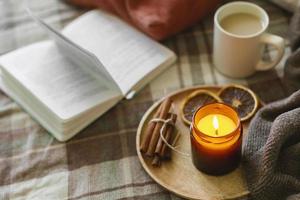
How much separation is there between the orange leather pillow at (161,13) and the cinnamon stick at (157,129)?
0.52 feet

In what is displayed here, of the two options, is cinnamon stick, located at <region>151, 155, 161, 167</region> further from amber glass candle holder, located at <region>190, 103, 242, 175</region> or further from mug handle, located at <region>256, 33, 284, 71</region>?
mug handle, located at <region>256, 33, 284, 71</region>

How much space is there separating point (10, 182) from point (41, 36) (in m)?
0.32

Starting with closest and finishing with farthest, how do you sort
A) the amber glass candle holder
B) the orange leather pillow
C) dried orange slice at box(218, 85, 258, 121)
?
the amber glass candle holder < dried orange slice at box(218, 85, 258, 121) < the orange leather pillow

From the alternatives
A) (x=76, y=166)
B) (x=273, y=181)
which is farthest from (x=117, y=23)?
(x=273, y=181)

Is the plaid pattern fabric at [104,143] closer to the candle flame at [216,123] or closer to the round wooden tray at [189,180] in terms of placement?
the round wooden tray at [189,180]

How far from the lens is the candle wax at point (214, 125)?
2.10 feet

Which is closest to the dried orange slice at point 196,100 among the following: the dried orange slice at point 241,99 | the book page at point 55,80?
the dried orange slice at point 241,99

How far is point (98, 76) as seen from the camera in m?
0.78

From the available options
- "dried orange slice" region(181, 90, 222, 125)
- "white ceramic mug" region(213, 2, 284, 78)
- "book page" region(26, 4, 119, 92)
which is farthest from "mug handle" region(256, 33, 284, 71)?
"book page" region(26, 4, 119, 92)

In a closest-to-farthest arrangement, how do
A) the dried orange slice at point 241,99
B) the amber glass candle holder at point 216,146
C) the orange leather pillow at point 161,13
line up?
the amber glass candle holder at point 216,146, the dried orange slice at point 241,99, the orange leather pillow at point 161,13

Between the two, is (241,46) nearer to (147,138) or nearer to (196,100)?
(196,100)

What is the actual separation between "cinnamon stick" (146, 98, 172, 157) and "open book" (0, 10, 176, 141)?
8 centimetres

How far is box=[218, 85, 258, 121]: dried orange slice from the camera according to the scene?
72 cm

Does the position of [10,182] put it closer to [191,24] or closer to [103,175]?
[103,175]
